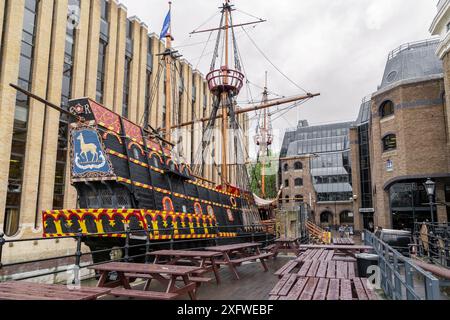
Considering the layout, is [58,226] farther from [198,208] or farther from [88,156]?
[198,208]

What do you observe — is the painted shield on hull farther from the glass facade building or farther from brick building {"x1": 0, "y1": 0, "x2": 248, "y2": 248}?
the glass facade building

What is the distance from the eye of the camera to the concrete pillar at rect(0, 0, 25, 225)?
53.2ft

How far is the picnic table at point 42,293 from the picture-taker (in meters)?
3.11

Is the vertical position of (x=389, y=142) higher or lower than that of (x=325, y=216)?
higher

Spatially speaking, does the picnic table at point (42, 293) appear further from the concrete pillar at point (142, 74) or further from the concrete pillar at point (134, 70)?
the concrete pillar at point (142, 74)

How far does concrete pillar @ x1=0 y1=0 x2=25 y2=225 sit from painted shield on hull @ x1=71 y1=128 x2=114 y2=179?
9055 mm

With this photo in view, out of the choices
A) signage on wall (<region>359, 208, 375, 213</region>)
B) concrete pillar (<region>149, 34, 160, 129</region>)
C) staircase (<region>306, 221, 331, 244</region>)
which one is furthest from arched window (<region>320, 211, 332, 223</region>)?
concrete pillar (<region>149, 34, 160, 129</region>)

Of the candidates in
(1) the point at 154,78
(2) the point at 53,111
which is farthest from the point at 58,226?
(1) the point at 154,78

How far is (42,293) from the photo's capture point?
3283 millimetres

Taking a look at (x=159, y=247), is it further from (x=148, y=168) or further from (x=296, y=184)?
(x=296, y=184)

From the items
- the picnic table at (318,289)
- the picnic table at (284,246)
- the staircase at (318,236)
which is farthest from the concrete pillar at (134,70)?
the picnic table at (318,289)

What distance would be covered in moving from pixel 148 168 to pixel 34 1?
14693 millimetres

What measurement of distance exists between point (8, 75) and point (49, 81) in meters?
2.48
